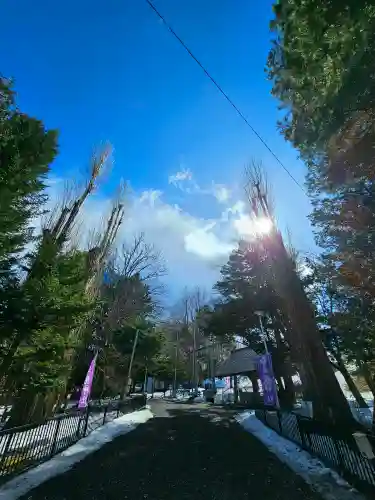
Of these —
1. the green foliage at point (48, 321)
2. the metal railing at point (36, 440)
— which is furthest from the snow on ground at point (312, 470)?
the green foliage at point (48, 321)

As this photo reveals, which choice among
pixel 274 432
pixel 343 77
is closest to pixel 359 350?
pixel 274 432

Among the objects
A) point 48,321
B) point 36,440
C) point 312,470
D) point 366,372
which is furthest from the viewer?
point 366,372

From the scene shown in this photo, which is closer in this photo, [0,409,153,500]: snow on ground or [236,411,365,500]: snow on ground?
[236,411,365,500]: snow on ground

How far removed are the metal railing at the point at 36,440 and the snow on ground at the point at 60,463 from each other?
0.60 ft

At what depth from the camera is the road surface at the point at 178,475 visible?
476cm

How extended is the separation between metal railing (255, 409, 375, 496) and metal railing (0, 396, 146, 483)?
6612mm

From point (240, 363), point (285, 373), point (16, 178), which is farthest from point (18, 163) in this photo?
point (240, 363)

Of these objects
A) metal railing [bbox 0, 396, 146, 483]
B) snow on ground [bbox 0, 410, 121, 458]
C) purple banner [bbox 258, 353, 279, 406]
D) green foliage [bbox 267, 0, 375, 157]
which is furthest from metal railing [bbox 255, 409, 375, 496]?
snow on ground [bbox 0, 410, 121, 458]

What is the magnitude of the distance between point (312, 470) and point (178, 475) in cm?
295

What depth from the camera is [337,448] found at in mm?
5512

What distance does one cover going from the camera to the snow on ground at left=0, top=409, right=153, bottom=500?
4.80m

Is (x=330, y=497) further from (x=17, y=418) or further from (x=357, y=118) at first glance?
→ (x=17, y=418)

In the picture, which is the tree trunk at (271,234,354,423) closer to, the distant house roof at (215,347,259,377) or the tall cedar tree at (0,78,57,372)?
the tall cedar tree at (0,78,57,372)

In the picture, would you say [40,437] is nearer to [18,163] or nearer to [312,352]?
[18,163]
